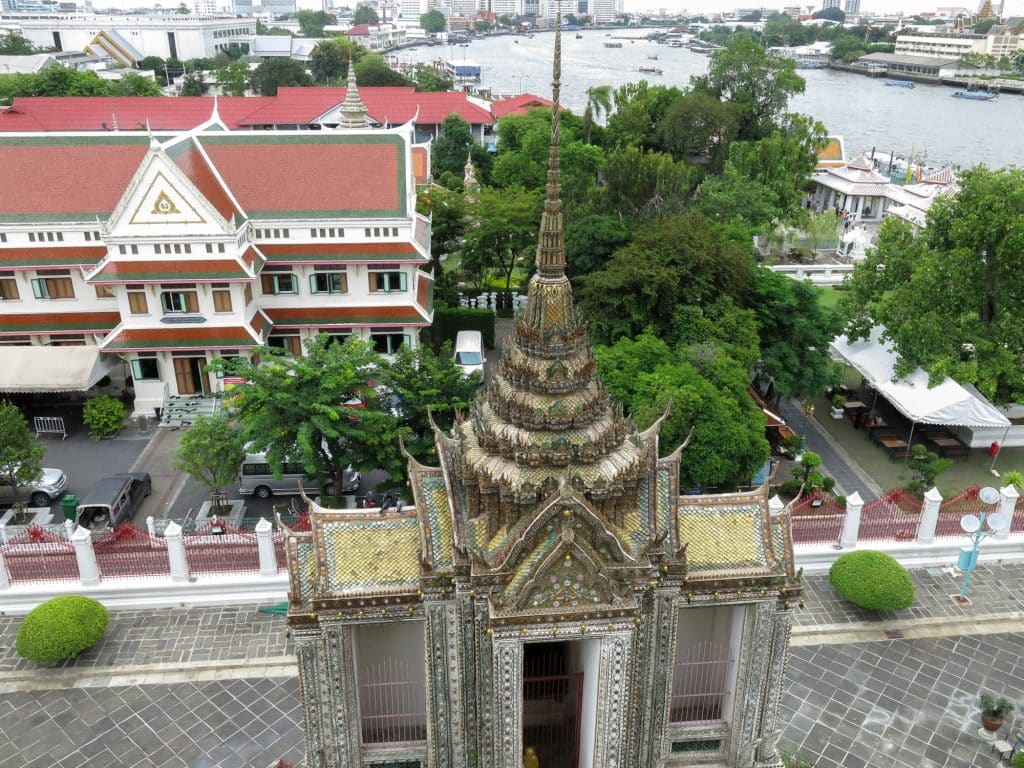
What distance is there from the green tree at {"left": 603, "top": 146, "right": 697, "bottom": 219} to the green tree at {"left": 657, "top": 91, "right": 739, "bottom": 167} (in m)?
18.4

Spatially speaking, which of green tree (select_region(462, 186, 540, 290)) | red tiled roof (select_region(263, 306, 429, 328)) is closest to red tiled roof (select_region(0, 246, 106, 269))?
red tiled roof (select_region(263, 306, 429, 328))

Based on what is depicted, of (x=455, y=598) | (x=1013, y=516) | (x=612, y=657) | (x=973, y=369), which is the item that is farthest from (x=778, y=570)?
(x=973, y=369)

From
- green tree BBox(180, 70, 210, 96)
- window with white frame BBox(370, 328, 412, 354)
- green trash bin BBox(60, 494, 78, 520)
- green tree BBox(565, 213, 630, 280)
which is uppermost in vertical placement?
green tree BBox(180, 70, 210, 96)

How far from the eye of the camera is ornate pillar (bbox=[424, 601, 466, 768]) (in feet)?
38.2

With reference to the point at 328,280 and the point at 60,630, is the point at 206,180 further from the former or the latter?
the point at 60,630

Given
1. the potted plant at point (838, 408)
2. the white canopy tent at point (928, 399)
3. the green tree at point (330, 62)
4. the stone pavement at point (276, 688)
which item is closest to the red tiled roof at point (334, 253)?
the stone pavement at point (276, 688)

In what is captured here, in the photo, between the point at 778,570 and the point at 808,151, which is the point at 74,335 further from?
the point at 808,151

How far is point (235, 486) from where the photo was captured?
24.1 m

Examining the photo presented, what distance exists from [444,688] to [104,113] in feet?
201

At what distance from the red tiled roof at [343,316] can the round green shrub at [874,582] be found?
17.2 metres

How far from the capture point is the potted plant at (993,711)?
591 inches

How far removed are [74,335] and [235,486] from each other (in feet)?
33.6

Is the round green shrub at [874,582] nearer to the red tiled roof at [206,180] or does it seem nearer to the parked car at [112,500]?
the parked car at [112,500]

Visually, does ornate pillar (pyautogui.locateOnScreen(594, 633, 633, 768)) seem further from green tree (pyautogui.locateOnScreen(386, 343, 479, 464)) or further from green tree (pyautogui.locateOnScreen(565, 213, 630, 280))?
green tree (pyautogui.locateOnScreen(565, 213, 630, 280))
